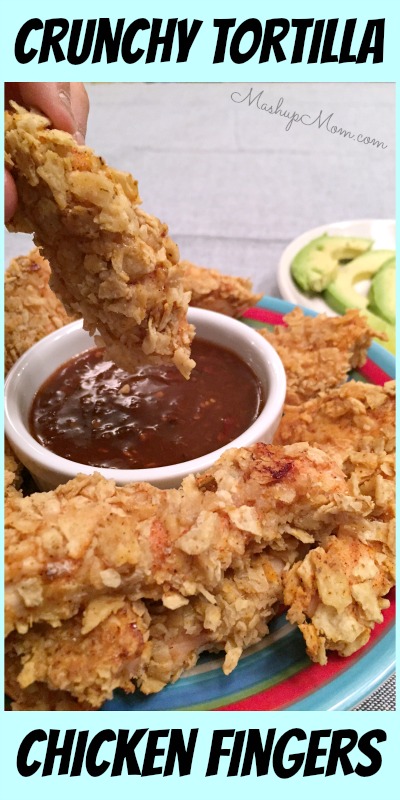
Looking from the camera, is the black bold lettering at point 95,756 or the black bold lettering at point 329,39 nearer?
the black bold lettering at point 95,756

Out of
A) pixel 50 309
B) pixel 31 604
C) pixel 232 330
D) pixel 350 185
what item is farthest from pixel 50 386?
pixel 350 185

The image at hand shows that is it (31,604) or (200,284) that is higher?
(200,284)

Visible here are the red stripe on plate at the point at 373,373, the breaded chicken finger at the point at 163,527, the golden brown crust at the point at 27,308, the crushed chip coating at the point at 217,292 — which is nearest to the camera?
the breaded chicken finger at the point at 163,527

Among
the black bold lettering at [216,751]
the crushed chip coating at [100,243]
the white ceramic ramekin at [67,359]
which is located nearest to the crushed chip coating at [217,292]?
the white ceramic ramekin at [67,359]

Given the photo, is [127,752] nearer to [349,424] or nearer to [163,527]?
[163,527]

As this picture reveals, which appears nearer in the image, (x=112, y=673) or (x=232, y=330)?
Result: (x=112, y=673)

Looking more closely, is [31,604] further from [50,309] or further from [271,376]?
[50,309]

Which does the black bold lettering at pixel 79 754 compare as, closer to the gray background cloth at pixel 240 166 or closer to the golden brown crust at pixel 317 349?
the golden brown crust at pixel 317 349

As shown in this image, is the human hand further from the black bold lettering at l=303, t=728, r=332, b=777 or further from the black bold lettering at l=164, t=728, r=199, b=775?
the black bold lettering at l=303, t=728, r=332, b=777
